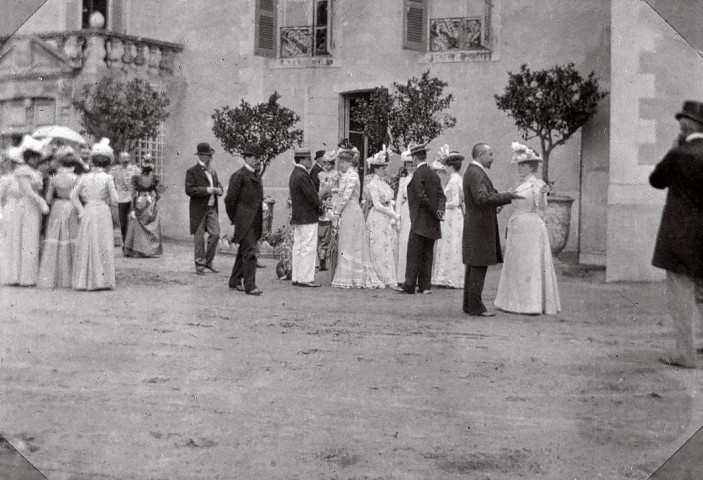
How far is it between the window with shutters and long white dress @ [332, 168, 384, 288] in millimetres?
6002

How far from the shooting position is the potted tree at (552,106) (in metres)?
3.96

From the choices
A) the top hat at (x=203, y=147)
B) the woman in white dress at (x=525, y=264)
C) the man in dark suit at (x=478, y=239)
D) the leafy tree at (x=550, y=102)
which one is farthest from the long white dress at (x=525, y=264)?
the top hat at (x=203, y=147)

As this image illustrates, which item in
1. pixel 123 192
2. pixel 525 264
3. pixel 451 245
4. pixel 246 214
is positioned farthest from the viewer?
pixel 451 245

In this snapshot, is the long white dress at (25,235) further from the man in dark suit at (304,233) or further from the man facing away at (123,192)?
the man in dark suit at (304,233)

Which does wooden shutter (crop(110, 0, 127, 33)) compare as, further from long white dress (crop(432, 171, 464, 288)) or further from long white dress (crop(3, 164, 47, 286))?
long white dress (crop(432, 171, 464, 288))

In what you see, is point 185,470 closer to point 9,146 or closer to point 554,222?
point 9,146

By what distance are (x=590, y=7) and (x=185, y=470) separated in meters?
2.55

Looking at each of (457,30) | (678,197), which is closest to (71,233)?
(457,30)

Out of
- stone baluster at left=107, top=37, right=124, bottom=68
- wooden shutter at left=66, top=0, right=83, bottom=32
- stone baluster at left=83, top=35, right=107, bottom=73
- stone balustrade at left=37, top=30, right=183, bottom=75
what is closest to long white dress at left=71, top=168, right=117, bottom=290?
wooden shutter at left=66, top=0, right=83, bottom=32

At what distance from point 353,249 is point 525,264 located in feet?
10.2

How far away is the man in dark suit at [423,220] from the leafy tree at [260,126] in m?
2.52

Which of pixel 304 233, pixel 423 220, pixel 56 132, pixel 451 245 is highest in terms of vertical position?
pixel 56 132

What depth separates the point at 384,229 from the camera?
10.0 metres

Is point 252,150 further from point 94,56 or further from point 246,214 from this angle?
point 94,56
